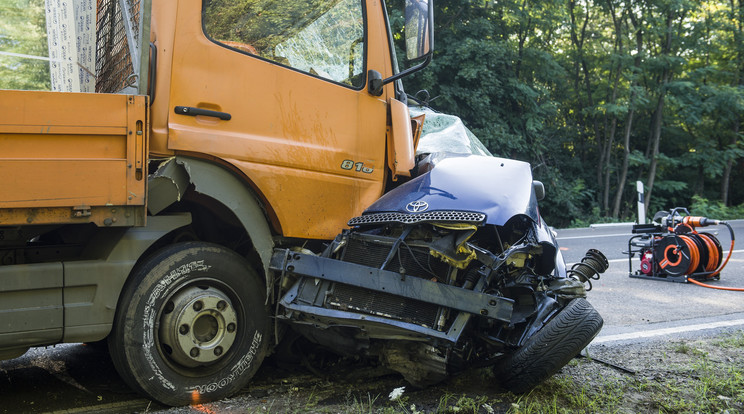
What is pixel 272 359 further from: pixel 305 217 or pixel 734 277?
pixel 734 277

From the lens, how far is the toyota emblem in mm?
3582

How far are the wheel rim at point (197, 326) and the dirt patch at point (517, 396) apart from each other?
0.28m

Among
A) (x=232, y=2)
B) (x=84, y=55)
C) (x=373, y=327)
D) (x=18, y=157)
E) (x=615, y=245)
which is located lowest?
(x=615, y=245)

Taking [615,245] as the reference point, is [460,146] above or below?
above

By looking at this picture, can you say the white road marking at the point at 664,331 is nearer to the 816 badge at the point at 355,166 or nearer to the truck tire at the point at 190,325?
the 816 badge at the point at 355,166

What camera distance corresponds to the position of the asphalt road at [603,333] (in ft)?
11.3

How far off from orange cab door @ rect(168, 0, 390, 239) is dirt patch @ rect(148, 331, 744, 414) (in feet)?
3.06

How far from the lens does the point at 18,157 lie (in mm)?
2686

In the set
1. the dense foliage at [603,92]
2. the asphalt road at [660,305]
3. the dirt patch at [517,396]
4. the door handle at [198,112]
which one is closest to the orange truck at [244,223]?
the door handle at [198,112]

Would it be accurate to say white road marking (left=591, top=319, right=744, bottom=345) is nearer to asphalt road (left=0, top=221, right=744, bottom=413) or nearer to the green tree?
asphalt road (left=0, top=221, right=744, bottom=413)

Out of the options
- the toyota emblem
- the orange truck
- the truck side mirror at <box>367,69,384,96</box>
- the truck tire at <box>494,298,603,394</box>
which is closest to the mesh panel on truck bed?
the orange truck

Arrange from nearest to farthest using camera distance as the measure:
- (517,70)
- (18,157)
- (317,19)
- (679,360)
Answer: (18,157)
(317,19)
(679,360)
(517,70)

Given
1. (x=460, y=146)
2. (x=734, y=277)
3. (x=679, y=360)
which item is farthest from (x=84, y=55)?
(x=734, y=277)

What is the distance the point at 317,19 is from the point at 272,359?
2.24 meters
